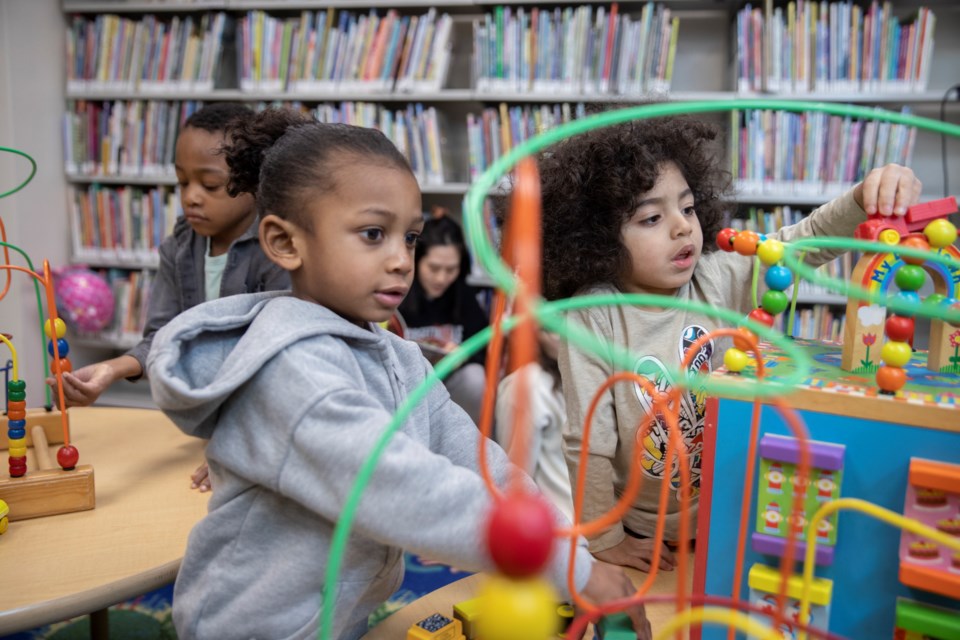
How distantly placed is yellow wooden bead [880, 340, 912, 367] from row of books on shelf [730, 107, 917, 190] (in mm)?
2066

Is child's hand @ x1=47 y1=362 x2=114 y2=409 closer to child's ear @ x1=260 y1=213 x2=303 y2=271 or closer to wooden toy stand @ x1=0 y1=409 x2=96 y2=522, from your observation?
wooden toy stand @ x1=0 y1=409 x2=96 y2=522

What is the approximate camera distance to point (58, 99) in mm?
3432

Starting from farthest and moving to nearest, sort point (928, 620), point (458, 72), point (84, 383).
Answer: point (458, 72), point (84, 383), point (928, 620)

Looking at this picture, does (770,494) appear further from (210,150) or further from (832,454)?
(210,150)

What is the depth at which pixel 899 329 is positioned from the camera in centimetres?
74

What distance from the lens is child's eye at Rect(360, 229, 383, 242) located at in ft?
2.77

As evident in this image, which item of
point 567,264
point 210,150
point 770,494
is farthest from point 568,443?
point 210,150

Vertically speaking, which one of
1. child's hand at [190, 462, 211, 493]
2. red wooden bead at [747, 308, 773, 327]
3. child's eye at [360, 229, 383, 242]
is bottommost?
child's hand at [190, 462, 211, 493]

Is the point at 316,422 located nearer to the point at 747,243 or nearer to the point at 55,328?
the point at 747,243

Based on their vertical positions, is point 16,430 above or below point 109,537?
above

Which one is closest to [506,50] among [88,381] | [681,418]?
[88,381]

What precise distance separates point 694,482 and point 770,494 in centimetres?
43

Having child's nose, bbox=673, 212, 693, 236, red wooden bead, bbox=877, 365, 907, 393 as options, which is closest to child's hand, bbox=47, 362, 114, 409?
child's nose, bbox=673, 212, 693, 236

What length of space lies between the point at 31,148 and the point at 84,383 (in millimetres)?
2388
